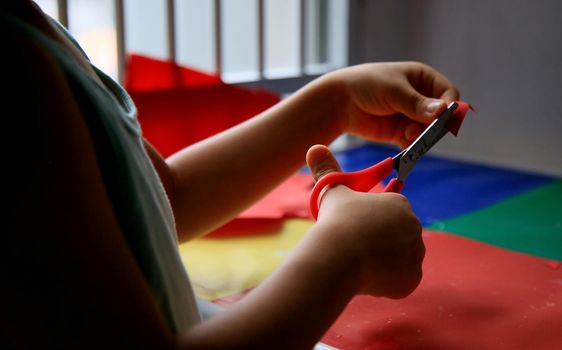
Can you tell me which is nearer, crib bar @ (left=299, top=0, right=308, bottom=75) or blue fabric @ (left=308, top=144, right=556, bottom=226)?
blue fabric @ (left=308, top=144, right=556, bottom=226)

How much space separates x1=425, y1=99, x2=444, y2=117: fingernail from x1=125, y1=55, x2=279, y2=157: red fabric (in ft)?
1.70

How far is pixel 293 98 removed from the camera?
58 cm

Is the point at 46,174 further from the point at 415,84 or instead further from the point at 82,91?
the point at 415,84

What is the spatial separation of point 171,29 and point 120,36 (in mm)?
87

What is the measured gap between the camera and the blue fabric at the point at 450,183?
0.83 m

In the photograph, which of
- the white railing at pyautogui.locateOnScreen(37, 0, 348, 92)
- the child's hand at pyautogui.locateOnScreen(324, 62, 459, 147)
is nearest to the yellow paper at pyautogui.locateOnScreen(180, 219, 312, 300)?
the child's hand at pyautogui.locateOnScreen(324, 62, 459, 147)

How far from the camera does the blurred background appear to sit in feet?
3.27

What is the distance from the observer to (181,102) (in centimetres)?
100

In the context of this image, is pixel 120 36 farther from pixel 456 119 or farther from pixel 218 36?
pixel 456 119

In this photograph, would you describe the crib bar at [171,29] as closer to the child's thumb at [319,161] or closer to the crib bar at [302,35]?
the crib bar at [302,35]

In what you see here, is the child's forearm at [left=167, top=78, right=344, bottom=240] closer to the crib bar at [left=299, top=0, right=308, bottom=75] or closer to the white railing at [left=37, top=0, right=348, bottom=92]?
the white railing at [left=37, top=0, right=348, bottom=92]

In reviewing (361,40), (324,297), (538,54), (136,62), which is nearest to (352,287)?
(324,297)

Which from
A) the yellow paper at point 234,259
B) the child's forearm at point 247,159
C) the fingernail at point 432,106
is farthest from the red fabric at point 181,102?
the fingernail at point 432,106

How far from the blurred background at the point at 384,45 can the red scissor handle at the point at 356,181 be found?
1.97 feet
